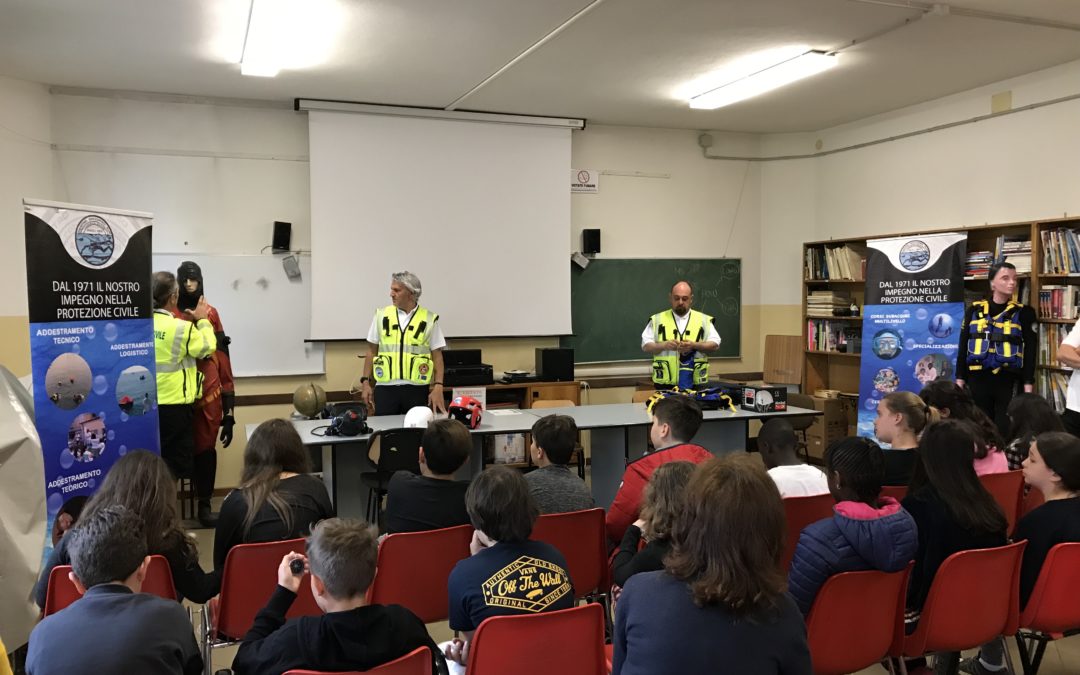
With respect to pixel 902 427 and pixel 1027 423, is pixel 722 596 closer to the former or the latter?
pixel 902 427

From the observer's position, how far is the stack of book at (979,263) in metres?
6.59

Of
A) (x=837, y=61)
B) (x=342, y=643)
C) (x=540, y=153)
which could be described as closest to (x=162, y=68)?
(x=540, y=153)

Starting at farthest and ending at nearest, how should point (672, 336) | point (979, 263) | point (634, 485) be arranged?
point (979, 263), point (672, 336), point (634, 485)

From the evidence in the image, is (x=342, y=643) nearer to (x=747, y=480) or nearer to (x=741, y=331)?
(x=747, y=480)

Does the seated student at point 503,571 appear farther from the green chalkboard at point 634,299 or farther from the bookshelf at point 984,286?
the green chalkboard at point 634,299

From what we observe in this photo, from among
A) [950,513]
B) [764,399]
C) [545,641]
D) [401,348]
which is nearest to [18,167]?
[401,348]

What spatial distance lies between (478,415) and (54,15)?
3409mm

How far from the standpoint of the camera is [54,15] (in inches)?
185

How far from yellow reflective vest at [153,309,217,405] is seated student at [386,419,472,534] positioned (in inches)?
106

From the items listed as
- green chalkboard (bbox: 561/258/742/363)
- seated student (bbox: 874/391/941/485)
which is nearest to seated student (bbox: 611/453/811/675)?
seated student (bbox: 874/391/941/485)

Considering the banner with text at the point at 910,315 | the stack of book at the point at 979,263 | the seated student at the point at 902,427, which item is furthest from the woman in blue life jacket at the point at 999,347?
the seated student at the point at 902,427

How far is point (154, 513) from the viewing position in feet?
8.66

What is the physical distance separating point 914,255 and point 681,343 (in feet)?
6.01

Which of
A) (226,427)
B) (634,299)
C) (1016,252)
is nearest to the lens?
(226,427)
